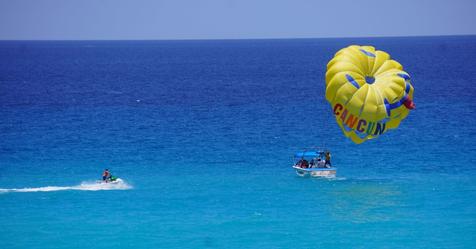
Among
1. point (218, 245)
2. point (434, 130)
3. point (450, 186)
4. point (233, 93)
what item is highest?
point (233, 93)

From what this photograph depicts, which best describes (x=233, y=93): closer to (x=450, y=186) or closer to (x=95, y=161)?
(x=95, y=161)

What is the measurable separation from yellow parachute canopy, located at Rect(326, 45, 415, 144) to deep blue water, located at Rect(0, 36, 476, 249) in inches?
207

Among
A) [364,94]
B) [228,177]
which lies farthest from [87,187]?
[364,94]

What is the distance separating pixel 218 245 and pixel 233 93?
75453 mm

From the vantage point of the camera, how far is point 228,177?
173 ft

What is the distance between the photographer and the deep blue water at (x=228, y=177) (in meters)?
39.7

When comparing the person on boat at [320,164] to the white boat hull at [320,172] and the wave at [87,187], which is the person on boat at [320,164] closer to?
the white boat hull at [320,172]

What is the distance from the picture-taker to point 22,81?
14362 cm

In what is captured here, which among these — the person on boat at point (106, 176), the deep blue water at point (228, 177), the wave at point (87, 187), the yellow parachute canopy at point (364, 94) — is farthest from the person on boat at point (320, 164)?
the person on boat at point (106, 176)

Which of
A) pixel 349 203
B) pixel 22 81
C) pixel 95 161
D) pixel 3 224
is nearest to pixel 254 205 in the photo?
pixel 349 203

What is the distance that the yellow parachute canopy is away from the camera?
41531mm

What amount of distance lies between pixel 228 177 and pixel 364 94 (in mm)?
14325

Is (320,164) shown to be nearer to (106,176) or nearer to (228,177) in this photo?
(228,177)

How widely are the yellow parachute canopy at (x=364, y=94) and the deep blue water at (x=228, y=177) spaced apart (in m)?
5.25
